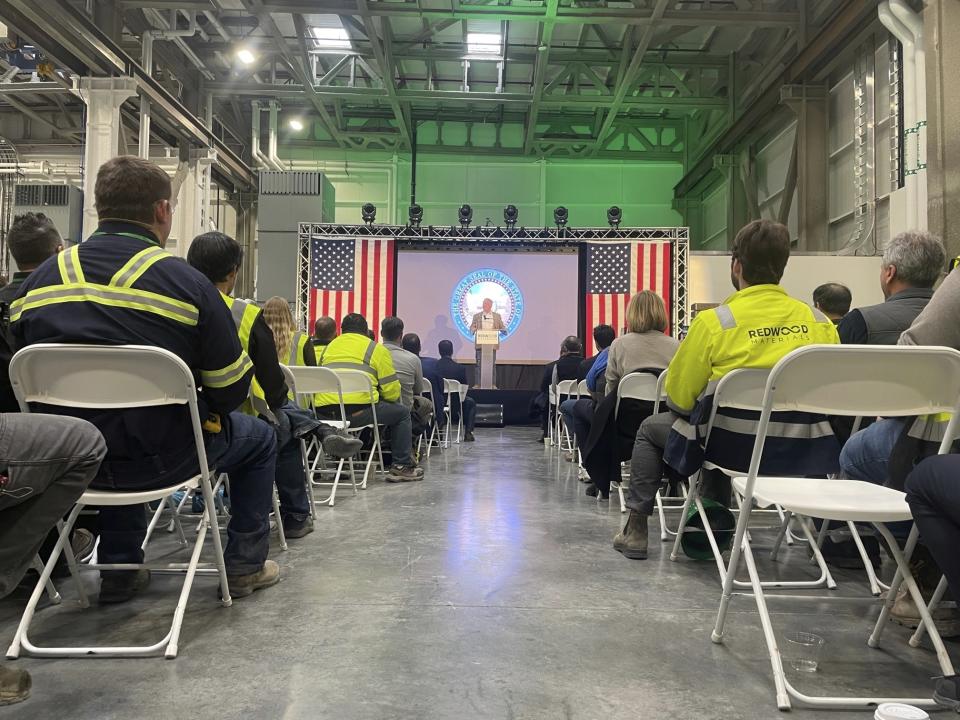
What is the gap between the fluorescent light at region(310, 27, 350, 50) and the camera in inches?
375

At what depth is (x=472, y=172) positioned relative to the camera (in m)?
13.0

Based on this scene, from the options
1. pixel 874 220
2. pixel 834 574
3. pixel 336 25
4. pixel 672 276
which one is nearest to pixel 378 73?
pixel 336 25

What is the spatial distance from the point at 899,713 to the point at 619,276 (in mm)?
8042

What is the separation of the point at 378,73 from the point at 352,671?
Result: 1069 cm

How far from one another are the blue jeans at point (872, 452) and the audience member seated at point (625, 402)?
1.26 metres

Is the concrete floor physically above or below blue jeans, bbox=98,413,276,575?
below

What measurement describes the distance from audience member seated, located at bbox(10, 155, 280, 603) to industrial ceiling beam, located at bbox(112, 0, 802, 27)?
23.2ft

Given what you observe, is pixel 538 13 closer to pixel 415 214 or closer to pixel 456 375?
pixel 415 214

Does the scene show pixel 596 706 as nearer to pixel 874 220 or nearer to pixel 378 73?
pixel 874 220

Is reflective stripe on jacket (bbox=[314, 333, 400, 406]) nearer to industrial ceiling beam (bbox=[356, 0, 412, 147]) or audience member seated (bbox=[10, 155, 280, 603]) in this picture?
audience member seated (bbox=[10, 155, 280, 603])

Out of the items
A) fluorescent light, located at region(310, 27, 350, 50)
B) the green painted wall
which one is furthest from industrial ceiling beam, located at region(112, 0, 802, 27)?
the green painted wall

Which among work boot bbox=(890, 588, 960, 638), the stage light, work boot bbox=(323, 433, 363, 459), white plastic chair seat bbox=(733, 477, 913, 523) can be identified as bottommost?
work boot bbox=(890, 588, 960, 638)

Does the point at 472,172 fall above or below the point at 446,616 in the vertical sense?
above

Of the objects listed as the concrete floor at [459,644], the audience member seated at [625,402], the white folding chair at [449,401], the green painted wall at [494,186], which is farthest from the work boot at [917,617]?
the green painted wall at [494,186]
